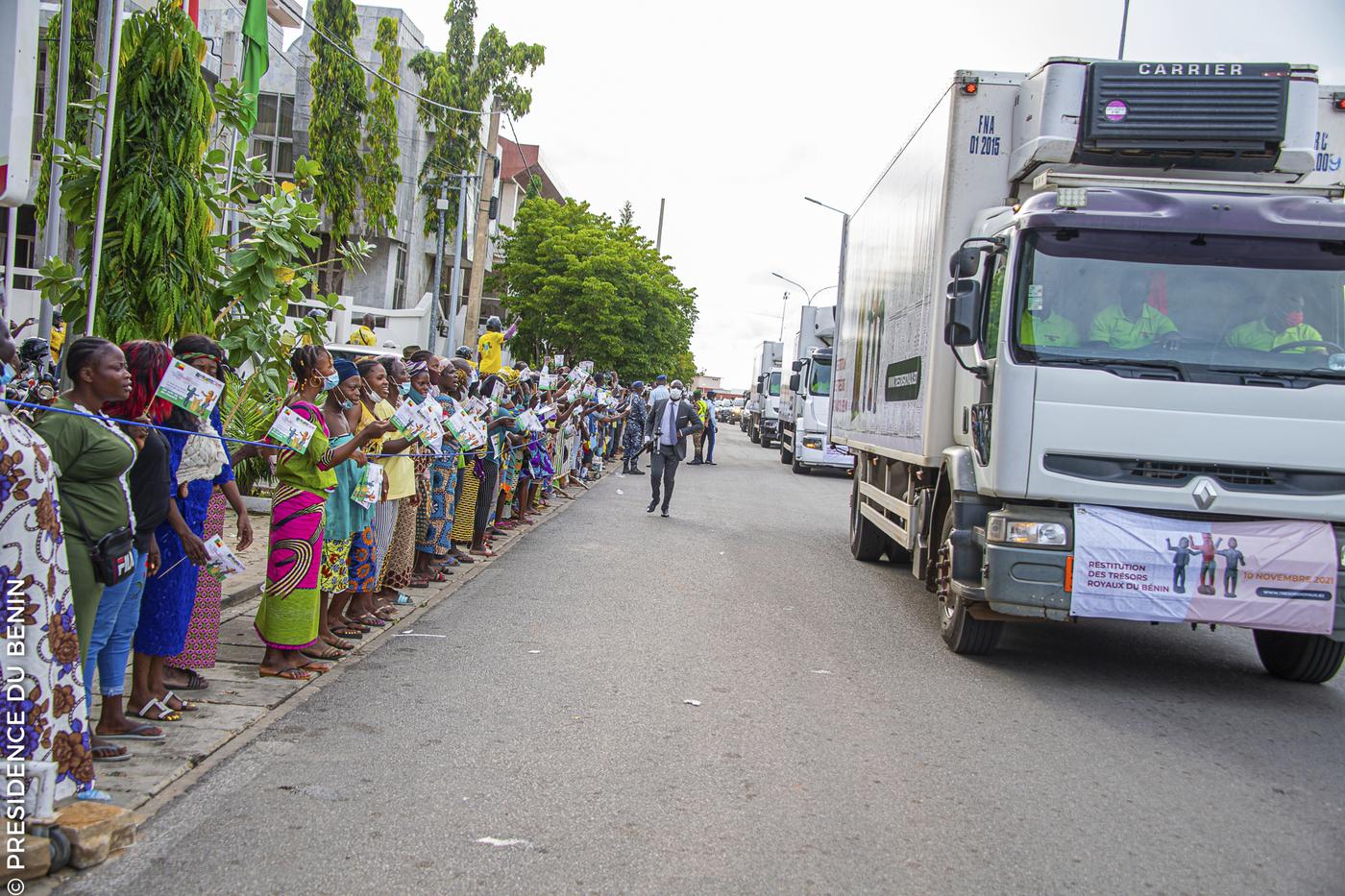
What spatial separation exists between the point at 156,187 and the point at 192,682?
4.82 meters

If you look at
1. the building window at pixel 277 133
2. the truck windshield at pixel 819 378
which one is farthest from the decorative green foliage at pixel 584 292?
the truck windshield at pixel 819 378

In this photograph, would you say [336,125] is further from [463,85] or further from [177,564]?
[177,564]

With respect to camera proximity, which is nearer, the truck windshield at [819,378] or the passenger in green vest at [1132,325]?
the passenger in green vest at [1132,325]

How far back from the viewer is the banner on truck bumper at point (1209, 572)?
6.76 m

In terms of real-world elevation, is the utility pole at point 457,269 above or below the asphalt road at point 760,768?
above

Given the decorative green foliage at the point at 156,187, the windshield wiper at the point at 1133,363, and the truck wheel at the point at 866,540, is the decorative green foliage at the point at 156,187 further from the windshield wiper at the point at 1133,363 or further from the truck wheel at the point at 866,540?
the truck wheel at the point at 866,540

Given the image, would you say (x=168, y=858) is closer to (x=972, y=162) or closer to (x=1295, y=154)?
(x=972, y=162)

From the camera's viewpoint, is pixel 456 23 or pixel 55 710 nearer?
pixel 55 710

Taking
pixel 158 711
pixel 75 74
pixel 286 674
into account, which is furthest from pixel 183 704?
pixel 75 74

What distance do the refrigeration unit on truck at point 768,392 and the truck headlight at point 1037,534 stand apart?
31758 millimetres

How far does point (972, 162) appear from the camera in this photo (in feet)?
27.9

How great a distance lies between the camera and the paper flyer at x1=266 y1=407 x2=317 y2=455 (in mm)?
5945

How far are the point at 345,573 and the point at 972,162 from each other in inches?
210

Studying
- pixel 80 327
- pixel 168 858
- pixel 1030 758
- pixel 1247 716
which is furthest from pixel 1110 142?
pixel 80 327
